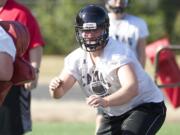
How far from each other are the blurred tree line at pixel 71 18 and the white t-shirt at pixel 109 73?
19371 mm

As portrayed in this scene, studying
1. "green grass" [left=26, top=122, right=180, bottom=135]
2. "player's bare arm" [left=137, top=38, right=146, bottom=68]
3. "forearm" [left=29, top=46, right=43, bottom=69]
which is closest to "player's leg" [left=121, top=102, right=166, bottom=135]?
Answer: "forearm" [left=29, top=46, right=43, bottom=69]

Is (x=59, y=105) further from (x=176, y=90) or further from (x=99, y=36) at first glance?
(x=99, y=36)

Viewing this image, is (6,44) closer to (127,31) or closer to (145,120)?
(145,120)

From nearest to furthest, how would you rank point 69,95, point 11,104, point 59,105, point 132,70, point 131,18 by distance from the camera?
point 132,70 → point 11,104 → point 131,18 → point 59,105 → point 69,95

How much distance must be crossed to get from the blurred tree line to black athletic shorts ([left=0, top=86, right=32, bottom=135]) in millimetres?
18094

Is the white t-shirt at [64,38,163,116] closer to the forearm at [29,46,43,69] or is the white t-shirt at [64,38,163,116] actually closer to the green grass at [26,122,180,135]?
the forearm at [29,46,43,69]

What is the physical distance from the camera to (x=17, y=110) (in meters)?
8.12

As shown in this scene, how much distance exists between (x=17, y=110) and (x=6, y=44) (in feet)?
9.43

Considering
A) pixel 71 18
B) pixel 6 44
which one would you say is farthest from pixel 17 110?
pixel 71 18

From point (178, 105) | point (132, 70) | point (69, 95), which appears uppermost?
point (132, 70)

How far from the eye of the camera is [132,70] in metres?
6.42

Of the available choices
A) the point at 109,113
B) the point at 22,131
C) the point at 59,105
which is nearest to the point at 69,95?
the point at 59,105

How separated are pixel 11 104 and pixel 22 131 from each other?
0.31 metres

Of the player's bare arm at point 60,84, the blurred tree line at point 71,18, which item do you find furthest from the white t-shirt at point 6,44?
the blurred tree line at point 71,18
